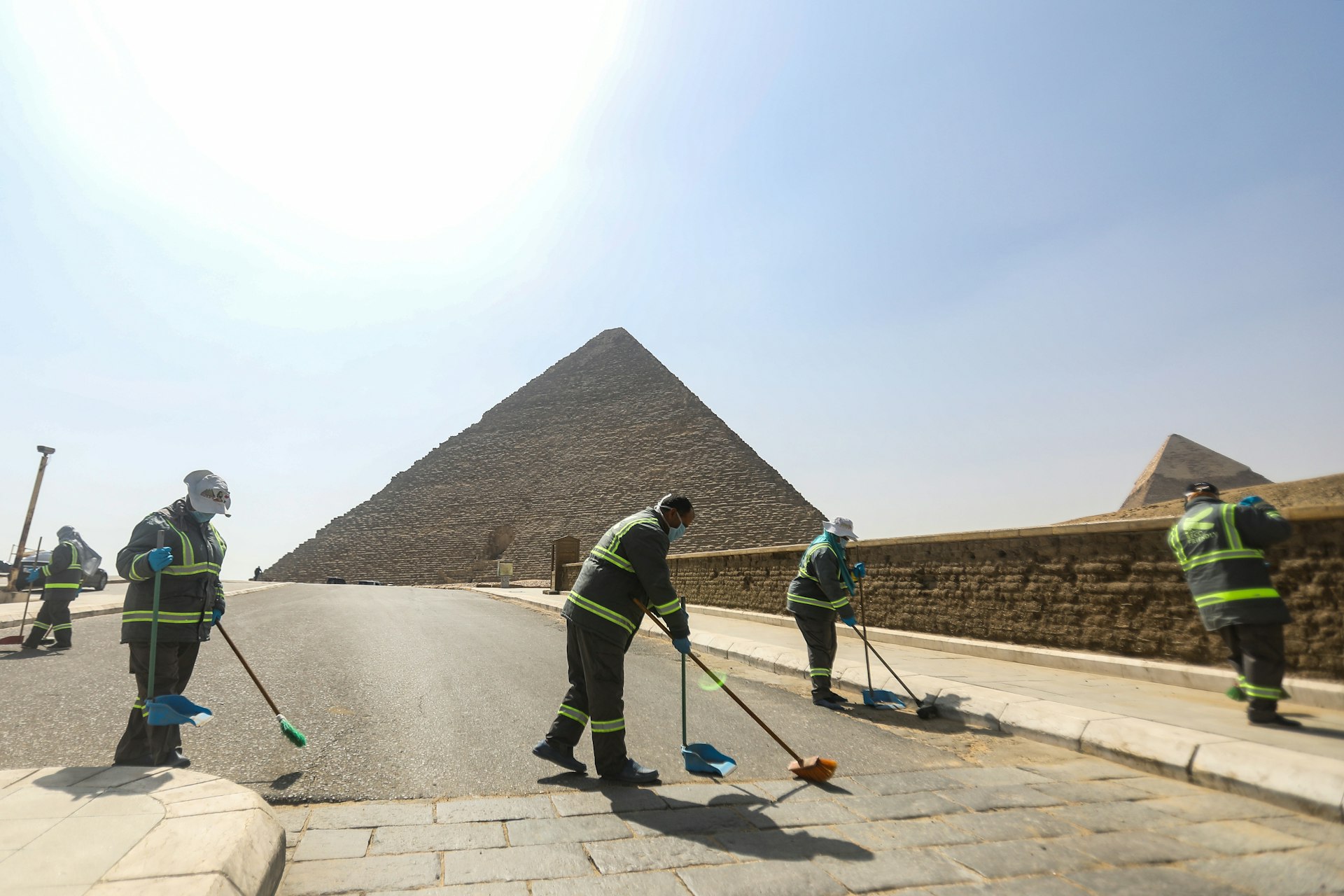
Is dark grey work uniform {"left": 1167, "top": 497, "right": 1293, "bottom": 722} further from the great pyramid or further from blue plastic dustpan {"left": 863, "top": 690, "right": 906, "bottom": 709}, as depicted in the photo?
the great pyramid

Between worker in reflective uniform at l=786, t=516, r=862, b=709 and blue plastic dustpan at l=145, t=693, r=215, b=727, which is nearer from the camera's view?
blue plastic dustpan at l=145, t=693, r=215, b=727

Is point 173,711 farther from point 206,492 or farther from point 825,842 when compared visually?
point 825,842

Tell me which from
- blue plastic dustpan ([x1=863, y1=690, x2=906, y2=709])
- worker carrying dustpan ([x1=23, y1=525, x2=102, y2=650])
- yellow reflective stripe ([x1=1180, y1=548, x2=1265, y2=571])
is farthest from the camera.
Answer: worker carrying dustpan ([x1=23, y1=525, x2=102, y2=650])

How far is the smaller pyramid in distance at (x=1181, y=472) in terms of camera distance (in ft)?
100

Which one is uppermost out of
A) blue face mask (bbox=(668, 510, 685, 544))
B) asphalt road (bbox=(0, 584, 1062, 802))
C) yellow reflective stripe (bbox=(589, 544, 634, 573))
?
blue face mask (bbox=(668, 510, 685, 544))

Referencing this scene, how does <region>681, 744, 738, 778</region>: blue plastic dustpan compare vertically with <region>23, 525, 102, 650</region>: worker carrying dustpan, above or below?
below

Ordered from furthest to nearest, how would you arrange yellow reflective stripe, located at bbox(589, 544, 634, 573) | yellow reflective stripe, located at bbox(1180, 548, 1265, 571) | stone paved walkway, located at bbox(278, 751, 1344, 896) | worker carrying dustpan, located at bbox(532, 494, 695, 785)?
yellow reflective stripe, located at bbox(1180, 548, 1265, 571), yellow reflective stripe, located at bbox(589, 544, 634, 573), worker carrying dustpan, located at bbox(532, 494, 695, 785), stone paved walkway, located at bbox(278, 751, 1344, 896)

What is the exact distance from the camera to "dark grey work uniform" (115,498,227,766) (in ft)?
11.8

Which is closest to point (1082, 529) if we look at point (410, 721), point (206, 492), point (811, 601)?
point (811, 601)

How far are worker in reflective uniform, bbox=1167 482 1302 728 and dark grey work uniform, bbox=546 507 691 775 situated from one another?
3.91 meters

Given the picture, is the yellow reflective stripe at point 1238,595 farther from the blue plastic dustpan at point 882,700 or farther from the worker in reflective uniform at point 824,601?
the worker in reflective uniform at point 824,601

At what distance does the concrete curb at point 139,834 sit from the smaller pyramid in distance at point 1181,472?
3463 cm

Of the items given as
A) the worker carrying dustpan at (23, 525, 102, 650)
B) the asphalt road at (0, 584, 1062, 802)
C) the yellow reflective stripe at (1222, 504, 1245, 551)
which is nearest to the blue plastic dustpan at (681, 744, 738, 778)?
the asphalt road at (0, 584, 1062, 802)

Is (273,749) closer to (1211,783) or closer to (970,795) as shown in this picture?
(970,795)
